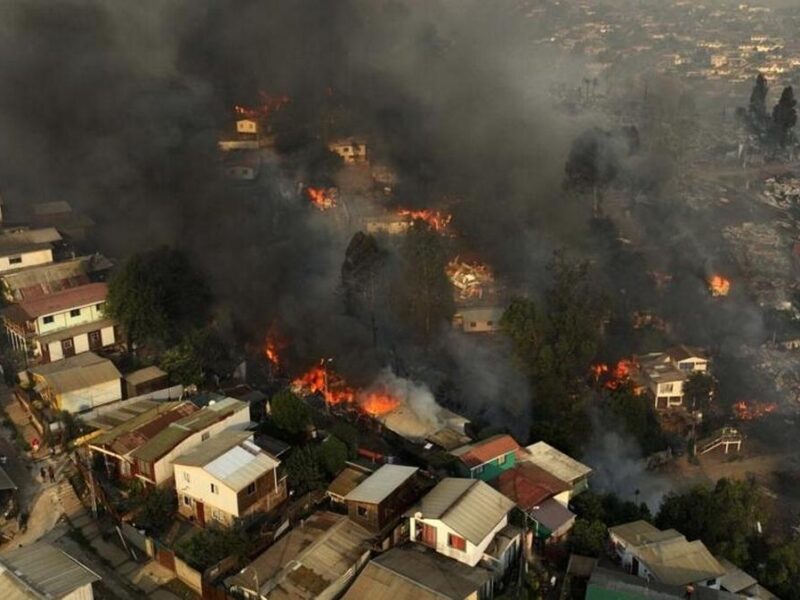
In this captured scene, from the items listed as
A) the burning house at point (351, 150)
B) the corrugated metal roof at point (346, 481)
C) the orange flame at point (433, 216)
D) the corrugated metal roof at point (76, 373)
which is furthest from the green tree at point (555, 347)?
the burning house at point (351, 150)

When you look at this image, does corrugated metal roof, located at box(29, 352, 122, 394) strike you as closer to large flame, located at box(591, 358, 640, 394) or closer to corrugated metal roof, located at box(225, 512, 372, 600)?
corrugated metal roof, located at box(225, 512, 372, 600)

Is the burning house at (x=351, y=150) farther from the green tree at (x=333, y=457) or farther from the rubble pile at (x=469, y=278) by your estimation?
the green tree at (x=333, y=457)

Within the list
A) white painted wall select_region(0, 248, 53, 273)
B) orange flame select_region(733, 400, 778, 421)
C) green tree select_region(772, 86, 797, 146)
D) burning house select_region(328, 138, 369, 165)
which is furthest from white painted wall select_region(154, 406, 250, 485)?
green tree select_region(772, 86, 797, 146)

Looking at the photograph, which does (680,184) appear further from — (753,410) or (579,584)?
(579,584)

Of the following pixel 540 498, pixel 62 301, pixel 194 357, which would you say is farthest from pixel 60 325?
pixel 540 498

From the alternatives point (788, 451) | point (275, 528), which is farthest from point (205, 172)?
point (788, 451)
